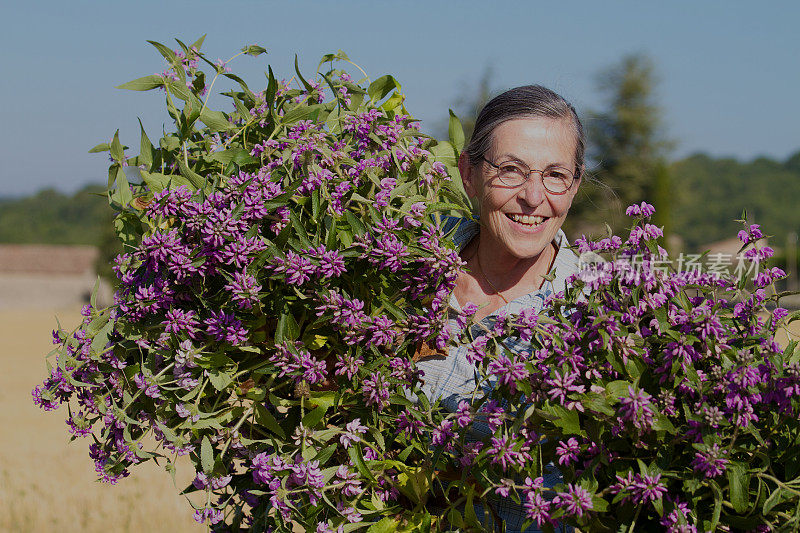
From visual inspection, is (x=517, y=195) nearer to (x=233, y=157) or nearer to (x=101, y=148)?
(x=233, y=157)

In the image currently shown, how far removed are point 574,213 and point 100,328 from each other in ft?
149

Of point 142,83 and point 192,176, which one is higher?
point 142,83

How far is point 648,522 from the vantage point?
8.01 feet

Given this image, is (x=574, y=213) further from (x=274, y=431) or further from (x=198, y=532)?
(x=274, y=431)

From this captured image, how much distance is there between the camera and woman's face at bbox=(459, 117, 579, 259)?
357 centimetres

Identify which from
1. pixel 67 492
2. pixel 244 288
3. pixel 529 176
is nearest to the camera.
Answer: pixel 244 288

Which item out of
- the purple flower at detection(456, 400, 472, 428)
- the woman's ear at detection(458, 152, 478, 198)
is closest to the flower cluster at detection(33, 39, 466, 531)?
the purple flower at detection(456, 400, 472, 428)

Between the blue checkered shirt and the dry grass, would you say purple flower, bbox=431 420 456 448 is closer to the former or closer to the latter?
the blue checkered shirt

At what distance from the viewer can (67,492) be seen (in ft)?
30.1

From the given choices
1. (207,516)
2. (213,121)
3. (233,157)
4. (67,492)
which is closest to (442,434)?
(207,516)

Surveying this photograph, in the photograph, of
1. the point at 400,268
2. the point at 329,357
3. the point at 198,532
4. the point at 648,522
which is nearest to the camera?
the point at 648,522

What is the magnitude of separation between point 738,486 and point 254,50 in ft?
8.05

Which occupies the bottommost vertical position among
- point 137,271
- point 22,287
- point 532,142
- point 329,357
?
point 22,287

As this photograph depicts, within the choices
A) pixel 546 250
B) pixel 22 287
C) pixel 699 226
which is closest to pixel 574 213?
pixel 22 287
